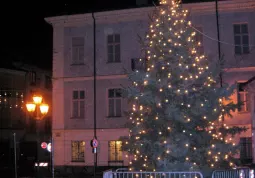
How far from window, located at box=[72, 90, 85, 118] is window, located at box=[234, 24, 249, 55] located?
34.9ft

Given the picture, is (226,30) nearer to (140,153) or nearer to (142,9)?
(142,9)

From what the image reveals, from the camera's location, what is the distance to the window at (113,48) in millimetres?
30781

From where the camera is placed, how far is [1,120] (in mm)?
42969

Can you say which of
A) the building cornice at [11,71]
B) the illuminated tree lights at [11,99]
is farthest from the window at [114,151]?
the building cornice at [11,71]

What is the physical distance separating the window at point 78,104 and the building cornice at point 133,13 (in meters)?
4.79

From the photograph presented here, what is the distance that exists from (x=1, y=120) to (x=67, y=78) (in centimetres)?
1457

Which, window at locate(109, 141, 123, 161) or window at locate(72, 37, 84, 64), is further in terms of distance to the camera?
window at locate(72, 37, 84, 64)

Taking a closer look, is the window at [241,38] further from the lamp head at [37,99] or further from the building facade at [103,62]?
the lamp head at [37,99]

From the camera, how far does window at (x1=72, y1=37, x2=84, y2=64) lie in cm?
3136

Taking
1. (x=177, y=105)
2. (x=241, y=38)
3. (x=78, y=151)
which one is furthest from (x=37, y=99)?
(x=241, y=38)

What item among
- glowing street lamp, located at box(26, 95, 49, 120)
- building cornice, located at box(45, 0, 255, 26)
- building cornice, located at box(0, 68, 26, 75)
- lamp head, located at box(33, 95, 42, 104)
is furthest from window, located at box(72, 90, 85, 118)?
building cornice, located at box(0, 68, 26, 75)

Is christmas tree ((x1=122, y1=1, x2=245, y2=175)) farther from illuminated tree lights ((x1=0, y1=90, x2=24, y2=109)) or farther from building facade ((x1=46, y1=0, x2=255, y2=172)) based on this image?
illuminated tree lights ((x1=0, y1=90, x2=24, y2=109))

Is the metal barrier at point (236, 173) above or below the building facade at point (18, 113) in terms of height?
below

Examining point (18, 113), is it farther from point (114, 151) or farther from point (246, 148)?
point (246, 148)
